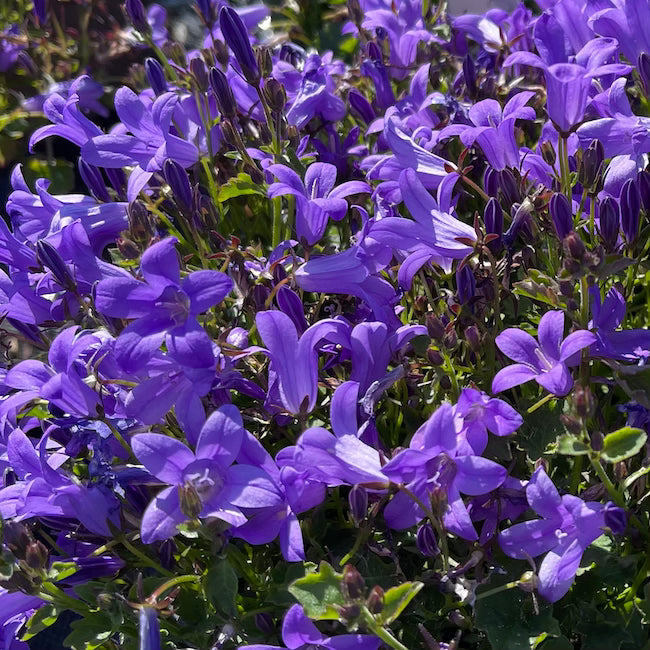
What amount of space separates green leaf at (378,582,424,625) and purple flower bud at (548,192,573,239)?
1.35ft

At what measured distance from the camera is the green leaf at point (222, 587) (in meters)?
0.86

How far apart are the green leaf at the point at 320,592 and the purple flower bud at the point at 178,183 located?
1.69 ft

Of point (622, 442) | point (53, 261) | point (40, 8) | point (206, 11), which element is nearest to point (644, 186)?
point (622, 442)

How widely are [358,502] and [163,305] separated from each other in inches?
11.0

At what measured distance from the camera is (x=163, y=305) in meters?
0.88

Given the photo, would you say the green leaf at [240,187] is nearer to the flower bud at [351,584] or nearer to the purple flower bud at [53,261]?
the purple flower bud at [53,261]

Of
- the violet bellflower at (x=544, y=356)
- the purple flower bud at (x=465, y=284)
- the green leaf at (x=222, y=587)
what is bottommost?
the green leaf at (x=222, y=587)

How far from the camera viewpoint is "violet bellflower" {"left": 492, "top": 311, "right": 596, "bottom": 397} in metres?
0.90

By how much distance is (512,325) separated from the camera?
3.94 ft

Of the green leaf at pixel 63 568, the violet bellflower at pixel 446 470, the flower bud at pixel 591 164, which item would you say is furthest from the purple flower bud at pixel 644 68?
the green leaf at pixel 63 568

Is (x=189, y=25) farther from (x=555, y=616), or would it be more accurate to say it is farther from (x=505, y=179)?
(x=555, y=616)

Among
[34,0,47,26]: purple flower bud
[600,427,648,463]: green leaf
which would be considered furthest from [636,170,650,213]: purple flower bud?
[34,0,47,26]: purple flower bud

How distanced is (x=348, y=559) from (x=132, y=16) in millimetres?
1064

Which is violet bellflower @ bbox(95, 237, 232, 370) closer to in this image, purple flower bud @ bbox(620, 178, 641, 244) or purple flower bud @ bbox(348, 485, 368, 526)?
purple flower bud @ bbox(348, 485, 368, 526)
